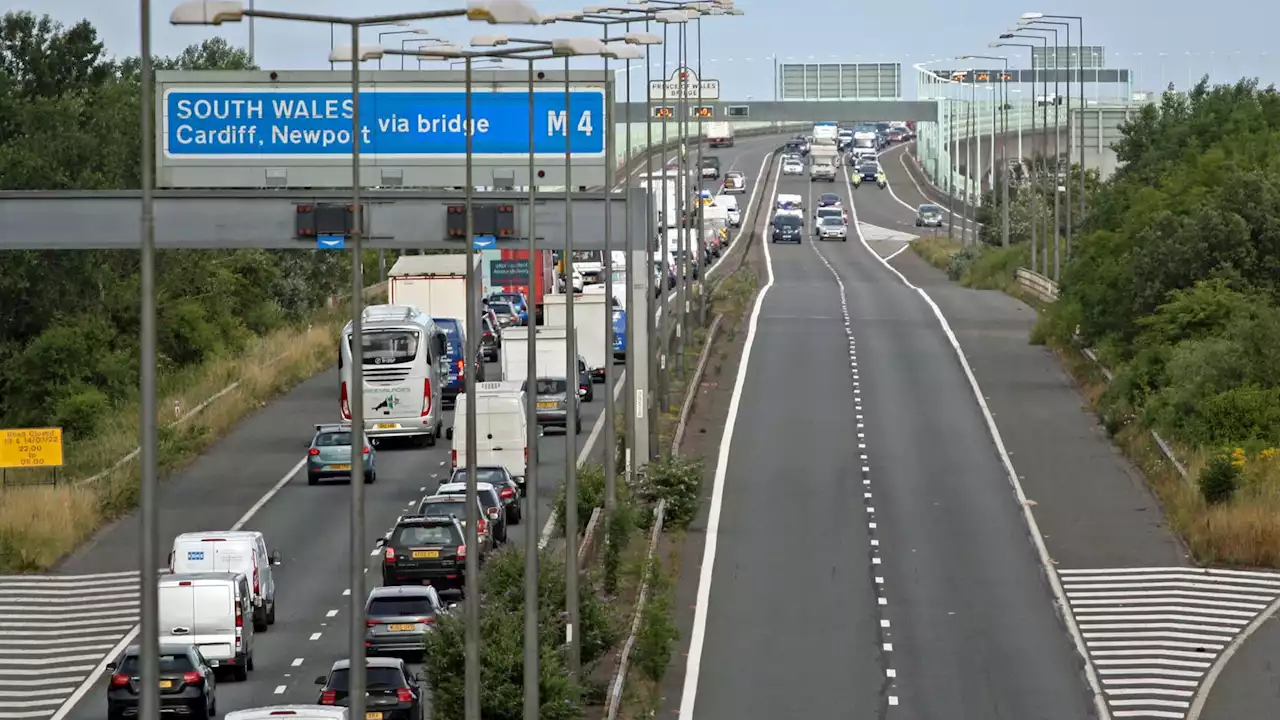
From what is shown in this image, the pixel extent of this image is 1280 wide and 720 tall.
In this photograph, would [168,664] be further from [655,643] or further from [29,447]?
[29,447]

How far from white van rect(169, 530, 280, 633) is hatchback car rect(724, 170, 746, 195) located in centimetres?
12949

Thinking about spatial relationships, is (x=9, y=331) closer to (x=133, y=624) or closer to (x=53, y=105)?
(x=53, y=105)

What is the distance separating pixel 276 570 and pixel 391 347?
1634cm

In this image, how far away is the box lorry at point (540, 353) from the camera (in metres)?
66.5

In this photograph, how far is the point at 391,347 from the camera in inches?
2438

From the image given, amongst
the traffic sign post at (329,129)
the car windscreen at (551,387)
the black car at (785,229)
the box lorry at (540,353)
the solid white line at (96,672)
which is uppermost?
the traffic sign post at (329,129)

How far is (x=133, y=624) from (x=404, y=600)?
6.69 metres

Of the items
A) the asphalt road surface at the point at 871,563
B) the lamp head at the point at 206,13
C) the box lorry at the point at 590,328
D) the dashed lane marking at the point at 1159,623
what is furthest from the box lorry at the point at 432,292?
the lamp head at the point at 206,13

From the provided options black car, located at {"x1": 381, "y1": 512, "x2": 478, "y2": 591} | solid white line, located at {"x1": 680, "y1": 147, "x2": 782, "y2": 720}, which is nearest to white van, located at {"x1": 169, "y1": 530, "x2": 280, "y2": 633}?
black car, located at {"x1": 381, "y1": 512, "x2": 478, "y2": 591}

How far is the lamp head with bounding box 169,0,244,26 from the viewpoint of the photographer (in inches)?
937

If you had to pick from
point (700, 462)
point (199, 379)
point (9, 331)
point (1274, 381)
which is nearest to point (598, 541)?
point (700, 462)

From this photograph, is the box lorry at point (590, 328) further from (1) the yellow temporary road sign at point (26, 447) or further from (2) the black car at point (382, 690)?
(2) the black car at point (382, 690)

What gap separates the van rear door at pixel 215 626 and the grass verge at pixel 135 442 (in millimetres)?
11969

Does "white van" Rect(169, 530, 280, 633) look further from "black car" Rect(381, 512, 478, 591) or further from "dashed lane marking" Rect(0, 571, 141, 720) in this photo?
"black car" Rect(381, 512, 478, 591)
